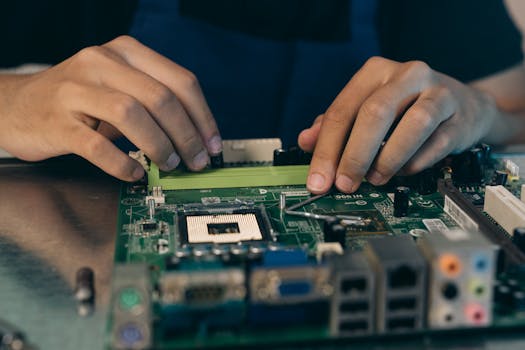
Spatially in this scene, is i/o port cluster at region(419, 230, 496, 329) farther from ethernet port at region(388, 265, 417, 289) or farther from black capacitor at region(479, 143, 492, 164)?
black capacitor at region(479, 143, 492, 164)

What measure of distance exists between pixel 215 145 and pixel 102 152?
371 mm

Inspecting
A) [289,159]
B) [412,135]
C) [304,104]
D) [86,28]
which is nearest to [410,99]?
[412,135]

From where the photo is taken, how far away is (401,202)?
1.88 meters

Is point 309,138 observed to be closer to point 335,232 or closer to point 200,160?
point 200,160

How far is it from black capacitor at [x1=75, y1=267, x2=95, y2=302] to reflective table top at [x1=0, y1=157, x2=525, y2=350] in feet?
0.07

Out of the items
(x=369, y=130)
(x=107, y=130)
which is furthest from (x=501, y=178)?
(x=107, y=130)

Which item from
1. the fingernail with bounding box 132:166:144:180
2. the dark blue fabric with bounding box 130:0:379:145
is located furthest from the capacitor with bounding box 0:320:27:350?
the dark blue fabric with bounding box 130:0:379:145

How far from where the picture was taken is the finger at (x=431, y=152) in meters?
2.10

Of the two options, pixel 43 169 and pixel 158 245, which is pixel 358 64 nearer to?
pixel 43 169

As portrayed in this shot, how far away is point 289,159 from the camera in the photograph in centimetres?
223

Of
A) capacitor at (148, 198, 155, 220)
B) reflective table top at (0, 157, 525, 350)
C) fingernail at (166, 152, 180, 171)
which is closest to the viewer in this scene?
reflective table top at (0, 157, 525, 350)

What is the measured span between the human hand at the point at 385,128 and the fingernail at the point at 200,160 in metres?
0.34

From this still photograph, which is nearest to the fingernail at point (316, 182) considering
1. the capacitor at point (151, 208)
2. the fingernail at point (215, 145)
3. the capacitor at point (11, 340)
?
the fingernail at point (215, 145)

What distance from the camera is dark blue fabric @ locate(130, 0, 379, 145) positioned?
3.03 metres
